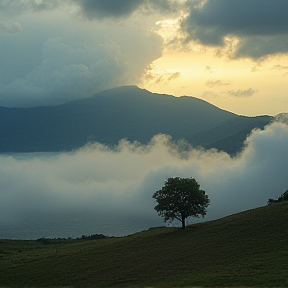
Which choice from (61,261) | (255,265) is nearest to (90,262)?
(61,261)

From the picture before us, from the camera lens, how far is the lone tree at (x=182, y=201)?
96.4 meters

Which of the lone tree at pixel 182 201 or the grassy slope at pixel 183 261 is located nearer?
the grassy slope at pixel 183 261

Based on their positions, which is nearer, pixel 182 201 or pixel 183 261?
pixel 183 261

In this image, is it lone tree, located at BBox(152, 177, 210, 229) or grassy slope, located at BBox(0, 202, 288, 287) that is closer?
grassy slope, located at BBox(0, 202, 288, 287)

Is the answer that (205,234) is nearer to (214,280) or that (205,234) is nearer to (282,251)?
(282,251)

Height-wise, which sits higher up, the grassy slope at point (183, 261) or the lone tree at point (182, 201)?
the lone tree at point (182, 201)

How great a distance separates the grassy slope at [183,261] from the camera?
49438 millimetres

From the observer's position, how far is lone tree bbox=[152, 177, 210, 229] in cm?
9638

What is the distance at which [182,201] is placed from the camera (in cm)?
9650

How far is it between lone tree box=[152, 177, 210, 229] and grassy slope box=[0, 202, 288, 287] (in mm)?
6472

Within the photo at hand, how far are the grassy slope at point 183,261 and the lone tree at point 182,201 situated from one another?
647 centimetres

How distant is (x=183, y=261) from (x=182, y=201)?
34.7 metres

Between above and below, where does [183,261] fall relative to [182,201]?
below

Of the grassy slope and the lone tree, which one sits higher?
the lone tree
